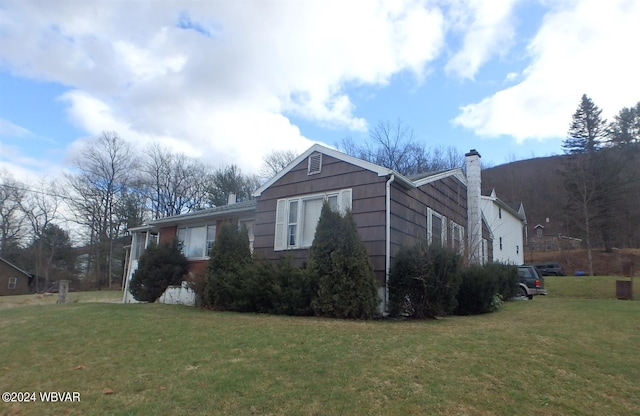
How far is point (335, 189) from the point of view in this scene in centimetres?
1221

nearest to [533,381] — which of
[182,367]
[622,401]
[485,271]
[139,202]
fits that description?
[622,401]

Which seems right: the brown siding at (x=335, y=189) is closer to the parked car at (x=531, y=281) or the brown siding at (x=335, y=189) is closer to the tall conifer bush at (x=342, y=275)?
the tall conifer bush at (x=342, y=275)

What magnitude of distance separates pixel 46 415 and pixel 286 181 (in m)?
9.57

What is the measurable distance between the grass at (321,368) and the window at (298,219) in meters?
4.16

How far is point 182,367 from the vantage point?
5613mm

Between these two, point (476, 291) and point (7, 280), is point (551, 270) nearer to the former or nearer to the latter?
point (476, 291)

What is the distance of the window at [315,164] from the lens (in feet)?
41.9

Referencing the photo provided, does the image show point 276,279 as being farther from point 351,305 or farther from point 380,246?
point 380,246

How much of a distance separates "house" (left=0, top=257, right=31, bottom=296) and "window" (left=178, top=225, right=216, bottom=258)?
40721 millimetres

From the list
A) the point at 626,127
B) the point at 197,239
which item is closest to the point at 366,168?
the point at 197,239

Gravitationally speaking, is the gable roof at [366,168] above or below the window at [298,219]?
above

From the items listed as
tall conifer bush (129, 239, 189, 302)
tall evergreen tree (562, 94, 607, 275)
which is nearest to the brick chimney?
tall conifer bush (129, 239, 189, 302)

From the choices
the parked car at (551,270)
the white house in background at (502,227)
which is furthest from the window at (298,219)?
the parked car at (551,270)

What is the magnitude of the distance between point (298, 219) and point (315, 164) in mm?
1768
